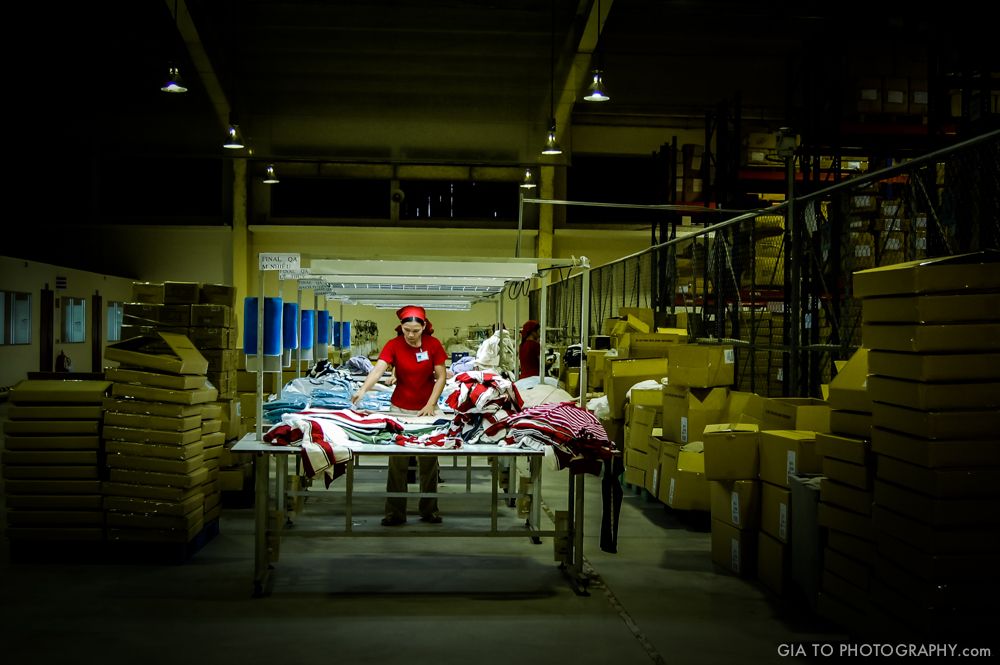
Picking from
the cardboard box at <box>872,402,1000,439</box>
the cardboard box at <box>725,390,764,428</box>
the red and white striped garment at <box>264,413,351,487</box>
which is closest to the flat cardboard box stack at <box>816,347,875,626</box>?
the cardboard box at <box>872,402,1000,439</box>

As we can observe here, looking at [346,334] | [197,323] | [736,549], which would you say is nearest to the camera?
[736,549]

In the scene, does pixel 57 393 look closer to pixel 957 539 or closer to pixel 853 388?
pixel 853 388

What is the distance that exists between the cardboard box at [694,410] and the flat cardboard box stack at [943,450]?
3.18 metres

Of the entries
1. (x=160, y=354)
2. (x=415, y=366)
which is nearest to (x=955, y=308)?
(x=415, y=366)

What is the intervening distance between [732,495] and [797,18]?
13723 mm

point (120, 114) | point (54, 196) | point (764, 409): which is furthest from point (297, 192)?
point (764, 409)

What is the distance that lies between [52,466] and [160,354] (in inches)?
38.3

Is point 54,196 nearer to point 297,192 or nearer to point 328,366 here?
point 297,192

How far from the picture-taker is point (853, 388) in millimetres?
4352

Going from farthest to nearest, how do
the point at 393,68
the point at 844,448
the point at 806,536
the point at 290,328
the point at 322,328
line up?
1. the point at 393,68
2. the point at 322,328
3. the point at 290,328
4. the point at 806,536
5. the point at 844,448

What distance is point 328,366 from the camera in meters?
9.70

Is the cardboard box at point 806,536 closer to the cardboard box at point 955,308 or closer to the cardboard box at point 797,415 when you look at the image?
the cardboard box at point 797,415

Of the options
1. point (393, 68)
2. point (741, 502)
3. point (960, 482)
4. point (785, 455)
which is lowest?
point (741, 502)

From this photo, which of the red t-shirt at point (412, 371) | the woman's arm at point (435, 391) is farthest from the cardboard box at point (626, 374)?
the red t-shirt at point (412, 371)
